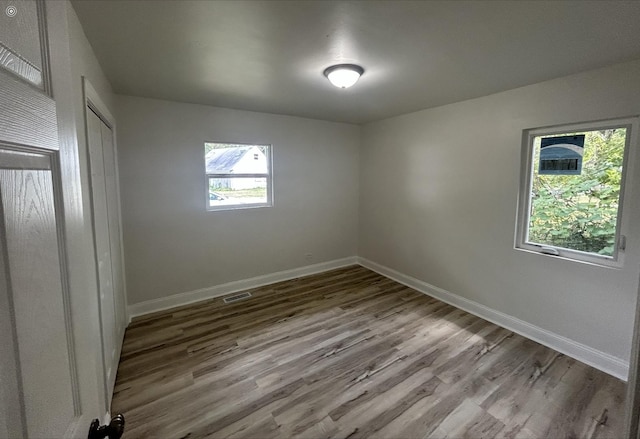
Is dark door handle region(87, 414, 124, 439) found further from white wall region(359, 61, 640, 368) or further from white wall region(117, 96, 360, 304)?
white wall region(359, 61, 640, 368)

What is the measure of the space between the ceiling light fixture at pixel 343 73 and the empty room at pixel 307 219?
19 mm

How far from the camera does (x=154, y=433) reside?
172 cm

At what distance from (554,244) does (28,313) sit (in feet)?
11.5

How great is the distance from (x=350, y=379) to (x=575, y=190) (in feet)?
8.39

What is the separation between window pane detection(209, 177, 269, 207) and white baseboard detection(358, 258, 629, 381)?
2.40 m

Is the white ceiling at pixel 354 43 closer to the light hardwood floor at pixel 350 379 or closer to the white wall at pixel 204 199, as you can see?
the white wall at pixel 204 199

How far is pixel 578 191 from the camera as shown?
247 centimetres

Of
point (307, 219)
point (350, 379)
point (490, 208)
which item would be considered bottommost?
point (350, 379)

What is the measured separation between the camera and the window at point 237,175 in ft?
11.5

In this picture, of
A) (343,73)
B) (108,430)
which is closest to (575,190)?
(343,73)

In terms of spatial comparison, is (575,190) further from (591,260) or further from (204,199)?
(204,199)

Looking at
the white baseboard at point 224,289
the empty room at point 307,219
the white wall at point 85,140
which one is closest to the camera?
→ the empty room at point 307,219

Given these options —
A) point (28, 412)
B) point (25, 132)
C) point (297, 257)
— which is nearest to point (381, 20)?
point (25, 132)

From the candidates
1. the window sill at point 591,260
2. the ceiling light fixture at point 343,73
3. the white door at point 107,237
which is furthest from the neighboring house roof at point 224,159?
the window sill at point 591,260
